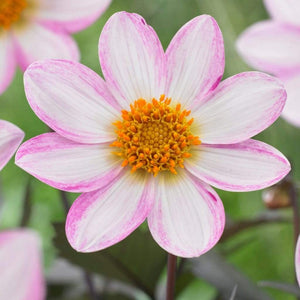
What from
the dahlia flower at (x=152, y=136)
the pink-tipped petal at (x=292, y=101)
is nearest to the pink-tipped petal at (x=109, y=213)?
the dahlia flower at (x=152, y=136)

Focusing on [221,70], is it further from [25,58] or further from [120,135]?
[25,58]

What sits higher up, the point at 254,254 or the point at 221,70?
the point at 221,70

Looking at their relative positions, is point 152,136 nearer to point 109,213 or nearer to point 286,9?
point 109,213

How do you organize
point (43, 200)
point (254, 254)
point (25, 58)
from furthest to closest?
point (43, 200) < point (254, 254) < point (25, 58)

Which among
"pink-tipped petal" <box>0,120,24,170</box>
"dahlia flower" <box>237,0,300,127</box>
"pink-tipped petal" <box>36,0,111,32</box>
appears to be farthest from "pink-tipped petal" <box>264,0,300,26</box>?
"pink-tipped petal" <box>0,120,24,170</box>

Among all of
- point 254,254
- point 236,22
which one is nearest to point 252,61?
point 254,254

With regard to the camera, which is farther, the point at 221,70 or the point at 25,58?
the point at 25,58

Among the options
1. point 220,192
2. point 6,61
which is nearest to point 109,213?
point 6,61

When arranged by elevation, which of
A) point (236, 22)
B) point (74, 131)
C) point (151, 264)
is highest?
point (74, 131)
